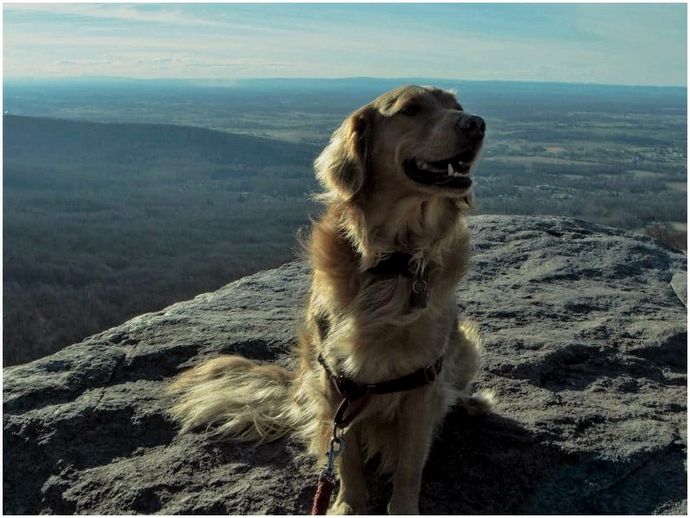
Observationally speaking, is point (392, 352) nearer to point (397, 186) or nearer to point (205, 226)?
point (397, 186)

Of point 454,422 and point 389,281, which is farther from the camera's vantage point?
point 454,422

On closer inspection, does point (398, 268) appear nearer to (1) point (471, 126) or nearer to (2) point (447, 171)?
(2) point (447, 171)

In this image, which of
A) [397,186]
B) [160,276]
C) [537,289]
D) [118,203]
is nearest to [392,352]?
[397,186]

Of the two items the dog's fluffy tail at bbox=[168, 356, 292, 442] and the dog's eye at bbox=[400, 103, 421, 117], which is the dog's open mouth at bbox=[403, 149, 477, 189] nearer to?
the dog's eye at bbox=[400, 103, 421, 117]

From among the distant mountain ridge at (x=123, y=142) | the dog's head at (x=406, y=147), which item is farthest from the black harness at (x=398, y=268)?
the distant mountain ridge at (x=123, y=142)

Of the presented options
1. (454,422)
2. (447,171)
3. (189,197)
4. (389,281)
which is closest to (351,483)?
(454,422)

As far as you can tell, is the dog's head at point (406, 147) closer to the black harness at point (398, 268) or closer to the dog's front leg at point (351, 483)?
the black harness at point (398, 268)

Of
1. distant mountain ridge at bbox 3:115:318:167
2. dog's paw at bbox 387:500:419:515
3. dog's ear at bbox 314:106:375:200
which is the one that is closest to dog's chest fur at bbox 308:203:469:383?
dog's ear at bbox 314:106:375:200
